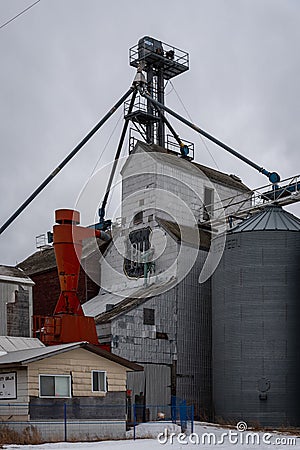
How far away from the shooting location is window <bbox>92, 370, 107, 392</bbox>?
29.8 m

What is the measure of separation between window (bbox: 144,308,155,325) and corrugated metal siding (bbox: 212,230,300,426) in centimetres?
361

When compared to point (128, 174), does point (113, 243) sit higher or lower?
lower

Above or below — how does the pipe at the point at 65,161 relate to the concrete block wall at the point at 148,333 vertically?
above

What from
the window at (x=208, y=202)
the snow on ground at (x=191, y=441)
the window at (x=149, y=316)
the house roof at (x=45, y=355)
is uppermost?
the window at (x=208, y=202)

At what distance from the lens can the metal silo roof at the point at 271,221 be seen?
41688mm

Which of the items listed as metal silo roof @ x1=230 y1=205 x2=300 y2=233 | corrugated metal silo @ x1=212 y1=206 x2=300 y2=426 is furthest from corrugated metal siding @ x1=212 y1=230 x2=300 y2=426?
metal silo roof @ x1=230 y1=205 x2=300 y2=233

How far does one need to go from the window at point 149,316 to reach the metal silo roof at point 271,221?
20.8 ft

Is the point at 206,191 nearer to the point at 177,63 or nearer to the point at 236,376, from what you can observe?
the point at 177,63

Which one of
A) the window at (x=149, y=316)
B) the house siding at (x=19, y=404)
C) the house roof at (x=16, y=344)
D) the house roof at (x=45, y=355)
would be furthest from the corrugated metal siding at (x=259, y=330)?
the house siding at (x=19, y=404)

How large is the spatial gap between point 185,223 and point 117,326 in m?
12.2

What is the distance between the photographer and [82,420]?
28.7 meters

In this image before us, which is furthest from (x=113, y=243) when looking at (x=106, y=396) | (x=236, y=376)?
(x=106, y=396)

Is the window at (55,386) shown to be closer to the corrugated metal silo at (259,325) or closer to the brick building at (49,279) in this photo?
the corrugated metal silo at (259,325)

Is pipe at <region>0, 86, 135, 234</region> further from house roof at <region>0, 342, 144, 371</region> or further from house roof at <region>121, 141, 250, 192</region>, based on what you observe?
house roof at <region>0, 342, 144, 371</region>
